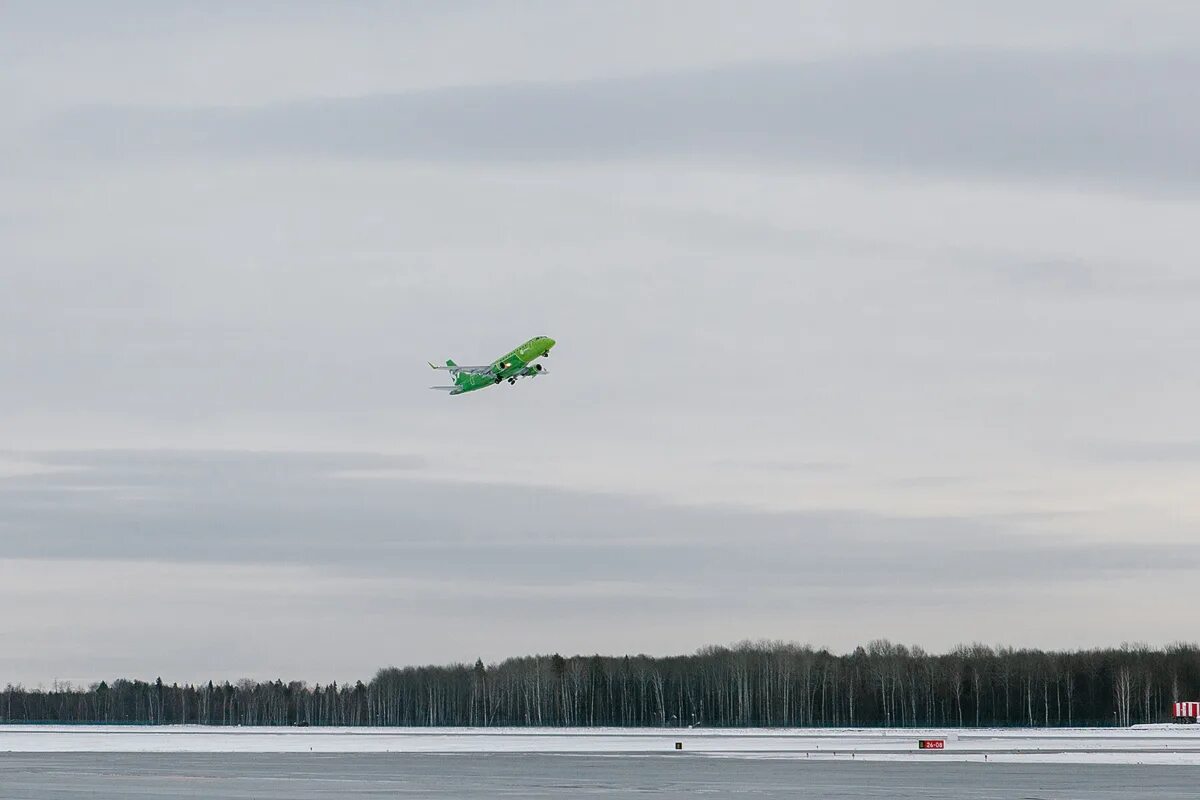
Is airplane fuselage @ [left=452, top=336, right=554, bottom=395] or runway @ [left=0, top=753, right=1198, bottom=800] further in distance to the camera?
airplane fuselage @ [left=452, top=336, right=554, bottom=395]

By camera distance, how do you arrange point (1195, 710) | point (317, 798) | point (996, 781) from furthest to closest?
point (1195, 710), point (996, 781), point (317, 798)

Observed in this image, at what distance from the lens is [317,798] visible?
63.3 meters

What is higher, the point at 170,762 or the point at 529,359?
the point at 529,359

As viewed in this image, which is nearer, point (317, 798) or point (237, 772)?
point (317, 798)

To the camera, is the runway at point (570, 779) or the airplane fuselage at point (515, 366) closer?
the runway at point (570, 779)

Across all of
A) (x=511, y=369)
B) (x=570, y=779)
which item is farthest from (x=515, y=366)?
(x=570, y=779)

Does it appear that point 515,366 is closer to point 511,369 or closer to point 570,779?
point 511,369

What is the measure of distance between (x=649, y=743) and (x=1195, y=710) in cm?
5564

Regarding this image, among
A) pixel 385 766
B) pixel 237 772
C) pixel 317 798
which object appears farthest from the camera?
pixel 385 766

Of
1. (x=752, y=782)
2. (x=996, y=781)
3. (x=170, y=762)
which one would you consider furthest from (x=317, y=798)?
(x=170, y=762)

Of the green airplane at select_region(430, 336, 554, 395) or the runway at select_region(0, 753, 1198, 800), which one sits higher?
the green airplane at select_region(430, 336, 554, 395)

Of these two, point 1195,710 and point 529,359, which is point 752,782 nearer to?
point 529,359

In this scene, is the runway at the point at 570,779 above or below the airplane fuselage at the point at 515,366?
below

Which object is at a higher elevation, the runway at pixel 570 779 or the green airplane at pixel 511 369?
the green airplane at pixel 511 369
